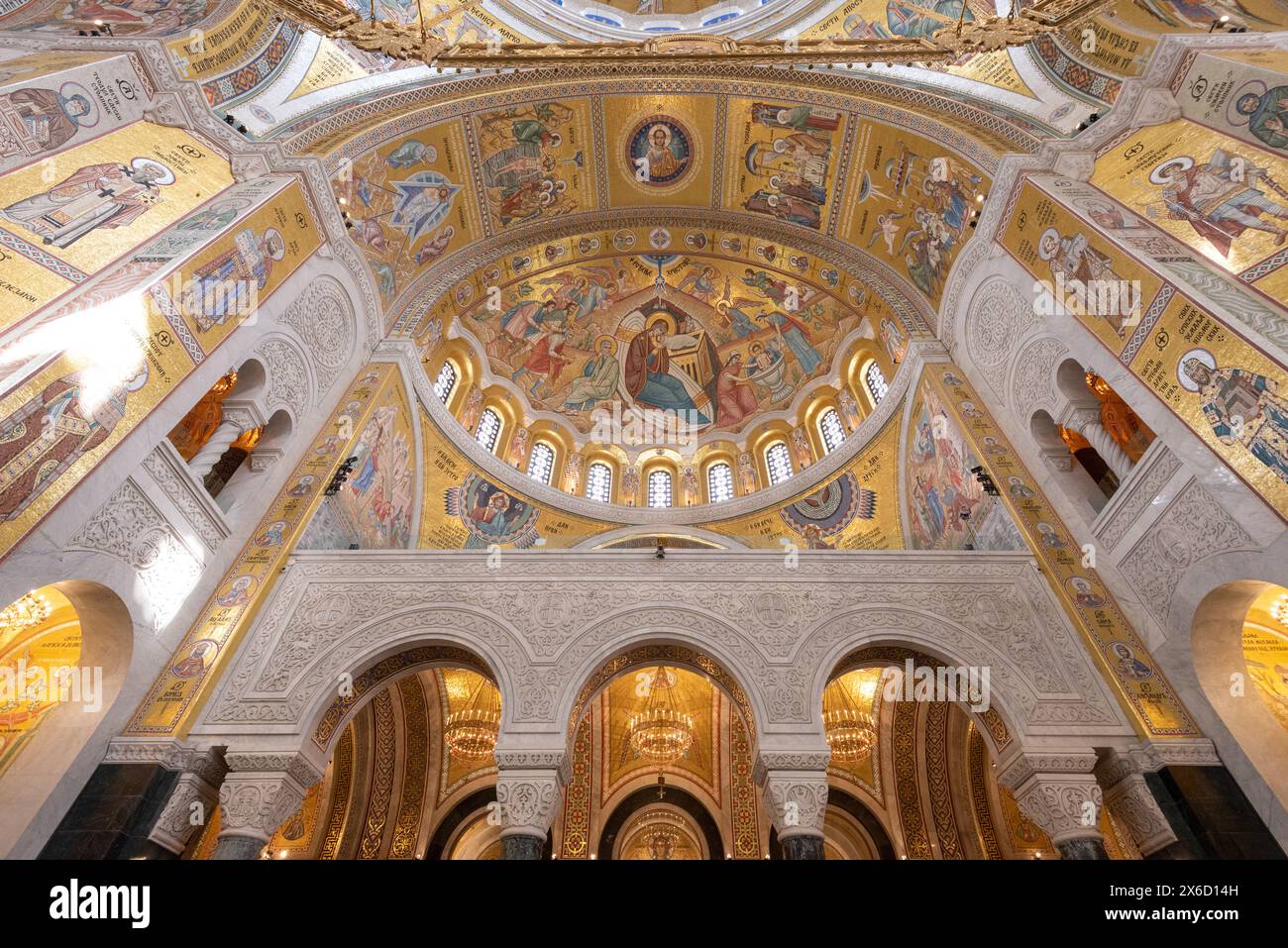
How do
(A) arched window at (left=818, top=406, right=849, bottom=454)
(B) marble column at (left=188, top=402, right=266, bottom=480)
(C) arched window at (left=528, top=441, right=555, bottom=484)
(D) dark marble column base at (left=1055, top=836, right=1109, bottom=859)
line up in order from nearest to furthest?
(D) dark marble column base at (left=1055, top=836, right=1109, bottom=859), (B) marble column at (left=188, top=402, right=266, bottom=480), (A) arched window at (left=818, top=406, right=849, bottom=454), (C) arched window at (left=528, top=441, right=555, bottom=484)

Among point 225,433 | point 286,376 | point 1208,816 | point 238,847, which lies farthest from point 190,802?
point 1208,816

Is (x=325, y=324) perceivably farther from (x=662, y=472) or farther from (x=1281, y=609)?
(x=1281, y=609)

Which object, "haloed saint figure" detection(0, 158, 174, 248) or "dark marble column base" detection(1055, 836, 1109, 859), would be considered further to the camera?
"haloed saint figure" detection(0, 158, 174, 248)

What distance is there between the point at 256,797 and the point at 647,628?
15.2 feet

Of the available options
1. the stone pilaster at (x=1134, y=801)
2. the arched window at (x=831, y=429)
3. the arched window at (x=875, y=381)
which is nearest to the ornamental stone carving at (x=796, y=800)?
the stone pilaster at (x=1134, y=801)

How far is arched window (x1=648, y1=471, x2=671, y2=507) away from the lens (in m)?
16.0

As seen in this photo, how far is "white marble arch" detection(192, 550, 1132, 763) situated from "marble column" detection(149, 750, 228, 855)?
300mm

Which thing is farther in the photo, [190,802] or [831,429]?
[831,429]

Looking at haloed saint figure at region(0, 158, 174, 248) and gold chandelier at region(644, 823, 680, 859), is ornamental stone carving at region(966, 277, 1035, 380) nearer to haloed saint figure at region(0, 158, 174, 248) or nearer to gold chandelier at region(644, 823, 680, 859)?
gold chandelier at region(644, 823, 680, 859)

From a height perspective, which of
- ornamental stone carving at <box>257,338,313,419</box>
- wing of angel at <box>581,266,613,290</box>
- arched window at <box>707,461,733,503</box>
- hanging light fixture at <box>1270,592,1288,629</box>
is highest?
wing of angel at <box>581,266,613,290</box>

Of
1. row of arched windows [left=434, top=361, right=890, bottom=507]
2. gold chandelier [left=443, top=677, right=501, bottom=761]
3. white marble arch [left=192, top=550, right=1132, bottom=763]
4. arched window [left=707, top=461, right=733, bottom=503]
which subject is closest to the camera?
white marble arch [left=192, top=550, right=1132, bottom=763]

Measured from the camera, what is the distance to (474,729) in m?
12.6

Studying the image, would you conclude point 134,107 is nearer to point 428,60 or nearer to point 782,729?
point 428,60

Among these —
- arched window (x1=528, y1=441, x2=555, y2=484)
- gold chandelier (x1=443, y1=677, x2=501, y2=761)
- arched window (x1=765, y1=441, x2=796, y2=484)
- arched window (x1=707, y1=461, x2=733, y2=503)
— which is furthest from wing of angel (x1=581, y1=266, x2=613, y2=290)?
gold chandelier (x1=443, y1=677, x2=501, y2=761)
